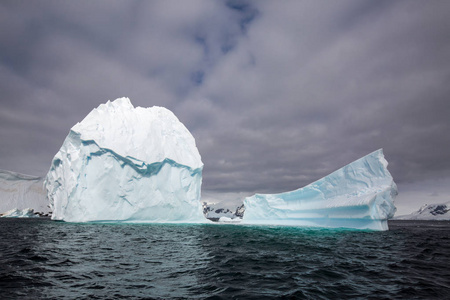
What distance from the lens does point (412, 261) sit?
7777mm

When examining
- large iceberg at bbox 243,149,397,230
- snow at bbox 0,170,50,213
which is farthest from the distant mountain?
snow at bbox 0,170,50,213

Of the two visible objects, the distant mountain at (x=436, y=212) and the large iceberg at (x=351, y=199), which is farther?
the distant mountain at (x=436, y=212)

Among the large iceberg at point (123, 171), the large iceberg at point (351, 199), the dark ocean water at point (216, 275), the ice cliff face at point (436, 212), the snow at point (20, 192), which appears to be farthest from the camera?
the ice cliff face at point (436, 212)

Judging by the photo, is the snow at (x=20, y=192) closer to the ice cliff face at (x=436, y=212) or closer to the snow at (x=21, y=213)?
the snow at (x=21, y=213)

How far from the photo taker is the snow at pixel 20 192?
52.9m

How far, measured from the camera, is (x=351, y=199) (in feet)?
67.1

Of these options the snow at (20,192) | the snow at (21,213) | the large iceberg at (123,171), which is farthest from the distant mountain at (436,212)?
the snow at (20,192)

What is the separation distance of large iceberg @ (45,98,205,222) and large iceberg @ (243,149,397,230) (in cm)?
1289

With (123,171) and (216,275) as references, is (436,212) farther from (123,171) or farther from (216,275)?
(216,275)

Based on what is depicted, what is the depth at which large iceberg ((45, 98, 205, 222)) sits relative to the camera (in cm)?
2409

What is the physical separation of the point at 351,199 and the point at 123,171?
2186cm

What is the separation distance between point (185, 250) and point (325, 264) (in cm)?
514

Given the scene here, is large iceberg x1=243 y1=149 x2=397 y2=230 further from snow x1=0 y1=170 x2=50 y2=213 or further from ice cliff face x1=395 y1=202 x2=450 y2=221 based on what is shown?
ice cliff face x1=395 y1=202 x2=450 y2=221

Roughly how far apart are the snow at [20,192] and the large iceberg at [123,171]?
3397cm
